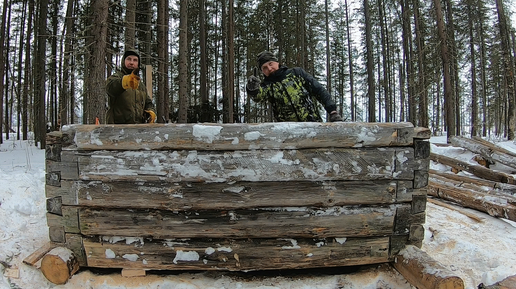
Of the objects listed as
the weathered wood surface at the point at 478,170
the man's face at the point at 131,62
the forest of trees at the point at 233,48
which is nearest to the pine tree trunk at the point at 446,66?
the forest of trees at the point at 233,48

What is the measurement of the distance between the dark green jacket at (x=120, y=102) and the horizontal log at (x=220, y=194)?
1.53 m

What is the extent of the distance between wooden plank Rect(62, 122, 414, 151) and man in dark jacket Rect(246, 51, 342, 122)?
4.09 feet

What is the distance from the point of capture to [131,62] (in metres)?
3.81

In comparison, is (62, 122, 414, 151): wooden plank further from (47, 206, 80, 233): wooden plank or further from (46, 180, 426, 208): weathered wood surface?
(47, 206, 80, 233): wooden plank

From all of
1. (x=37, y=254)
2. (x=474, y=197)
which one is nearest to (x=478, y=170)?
(x=474, y=197)

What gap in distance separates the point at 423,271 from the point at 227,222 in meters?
1.58

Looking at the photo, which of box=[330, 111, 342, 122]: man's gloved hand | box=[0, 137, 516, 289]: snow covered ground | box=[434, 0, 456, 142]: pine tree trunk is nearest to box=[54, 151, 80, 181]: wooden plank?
box=[0, 137, 516, 289]: snow covered ground

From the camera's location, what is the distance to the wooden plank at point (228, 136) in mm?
2465

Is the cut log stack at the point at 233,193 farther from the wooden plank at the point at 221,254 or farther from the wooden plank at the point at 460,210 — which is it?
the wooden plank at the point at 460,210

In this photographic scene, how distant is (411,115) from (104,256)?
2210 cm

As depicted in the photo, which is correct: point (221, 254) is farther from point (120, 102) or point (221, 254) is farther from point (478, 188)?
point (478, 188)

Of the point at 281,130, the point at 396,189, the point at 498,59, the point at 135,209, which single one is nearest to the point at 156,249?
the point at 135,209

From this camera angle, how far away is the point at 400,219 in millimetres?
2678

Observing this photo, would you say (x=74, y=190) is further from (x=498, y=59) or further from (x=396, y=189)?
(x=498, y=59)
